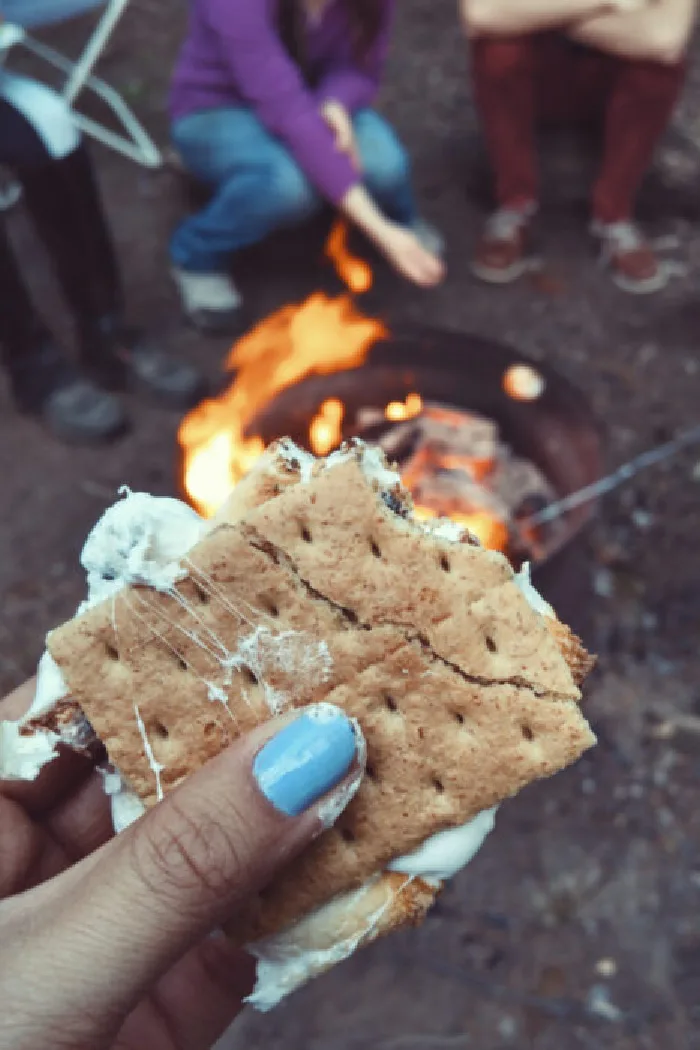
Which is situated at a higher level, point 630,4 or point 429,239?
point 630,4

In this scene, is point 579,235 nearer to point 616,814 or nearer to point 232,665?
point 616,814

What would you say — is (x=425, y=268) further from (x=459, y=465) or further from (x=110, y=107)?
(x=110, y=107)

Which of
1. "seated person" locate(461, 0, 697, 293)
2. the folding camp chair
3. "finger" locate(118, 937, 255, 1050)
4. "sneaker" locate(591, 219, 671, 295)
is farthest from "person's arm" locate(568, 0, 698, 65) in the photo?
"finger" locate(118, 937, 255, 1050)

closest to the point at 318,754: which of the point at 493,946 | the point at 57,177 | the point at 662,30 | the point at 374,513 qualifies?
the point at 374,513

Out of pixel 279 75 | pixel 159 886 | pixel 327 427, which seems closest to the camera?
pixel 159 886

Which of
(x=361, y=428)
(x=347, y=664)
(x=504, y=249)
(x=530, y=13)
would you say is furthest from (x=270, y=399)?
(x=530, y=13)

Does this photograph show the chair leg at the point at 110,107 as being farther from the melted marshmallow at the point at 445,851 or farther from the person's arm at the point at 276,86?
the melted marshmallow at the point at 445,851

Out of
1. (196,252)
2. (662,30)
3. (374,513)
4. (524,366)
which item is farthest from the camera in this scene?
(196,252)

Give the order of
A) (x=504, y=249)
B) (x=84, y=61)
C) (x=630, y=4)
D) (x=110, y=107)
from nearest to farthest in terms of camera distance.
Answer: (x=630, y=4)
(x=84, y=61)
(x=504, y=249)
(x=110, y=107)
